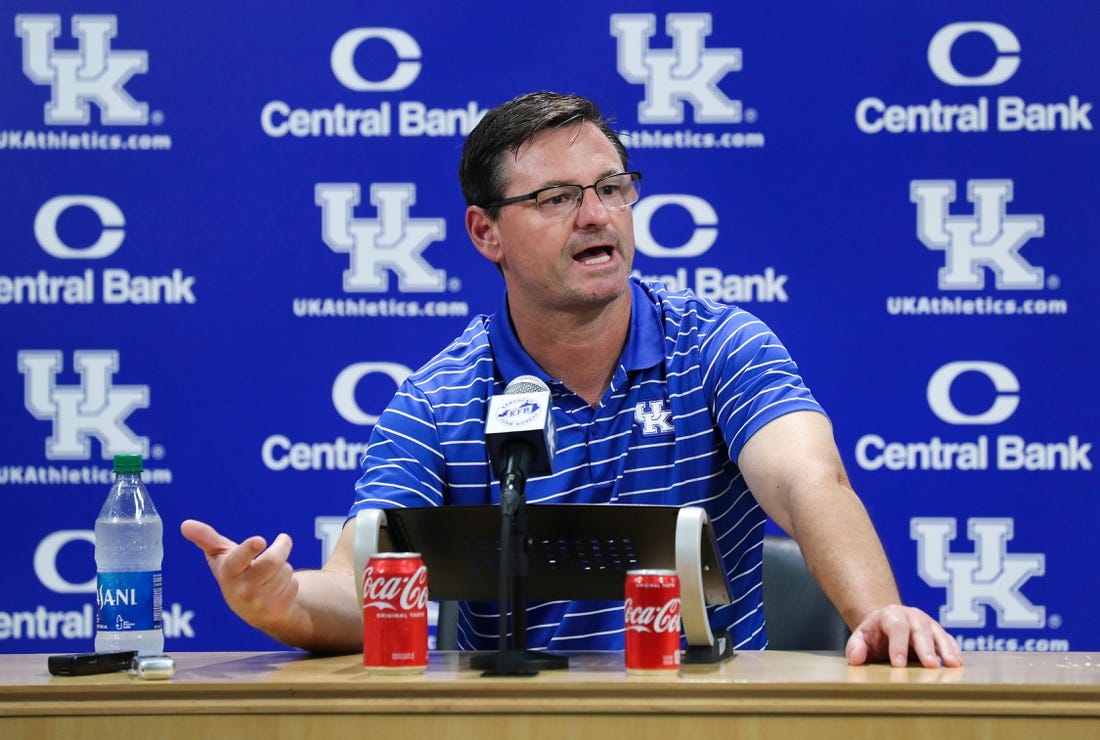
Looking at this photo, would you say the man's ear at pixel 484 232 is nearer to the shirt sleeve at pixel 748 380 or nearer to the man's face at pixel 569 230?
the man's face at pixel 569 230

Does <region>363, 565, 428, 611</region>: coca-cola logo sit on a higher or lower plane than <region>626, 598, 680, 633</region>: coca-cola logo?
higher

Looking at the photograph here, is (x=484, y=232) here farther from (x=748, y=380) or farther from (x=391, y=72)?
(x=391, y=72)

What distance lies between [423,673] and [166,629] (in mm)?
1908

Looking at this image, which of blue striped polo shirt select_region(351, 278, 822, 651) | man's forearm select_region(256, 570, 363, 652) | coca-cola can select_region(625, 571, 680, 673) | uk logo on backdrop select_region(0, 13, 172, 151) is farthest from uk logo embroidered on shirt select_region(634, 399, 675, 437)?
uk logo on backdrop select_region(0, 13, 172, 151)

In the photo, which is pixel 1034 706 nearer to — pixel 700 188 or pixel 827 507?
pixel 827 507

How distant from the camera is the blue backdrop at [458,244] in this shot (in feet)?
10.5

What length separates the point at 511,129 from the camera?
242cm

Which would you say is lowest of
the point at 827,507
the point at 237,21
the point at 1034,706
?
the point at 1034,706

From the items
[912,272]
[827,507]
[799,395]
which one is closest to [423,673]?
[827,507]

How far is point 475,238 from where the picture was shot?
2.62 metres

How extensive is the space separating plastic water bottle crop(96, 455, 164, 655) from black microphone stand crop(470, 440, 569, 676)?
55cm

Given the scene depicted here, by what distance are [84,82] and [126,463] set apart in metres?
1.77

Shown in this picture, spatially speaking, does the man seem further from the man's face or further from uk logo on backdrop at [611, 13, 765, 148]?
uk logo on backdrop at [611, 13, 765, 148]

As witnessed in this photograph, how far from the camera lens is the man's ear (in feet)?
8.43
